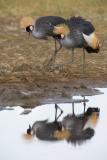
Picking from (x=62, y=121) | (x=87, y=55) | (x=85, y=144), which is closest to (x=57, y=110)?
(x=62, y=121)

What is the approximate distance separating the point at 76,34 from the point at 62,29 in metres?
0.33

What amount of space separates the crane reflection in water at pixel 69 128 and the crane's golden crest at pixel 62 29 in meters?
3.09

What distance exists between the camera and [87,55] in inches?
647

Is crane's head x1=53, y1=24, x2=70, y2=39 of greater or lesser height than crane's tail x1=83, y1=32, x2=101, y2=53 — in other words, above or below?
above

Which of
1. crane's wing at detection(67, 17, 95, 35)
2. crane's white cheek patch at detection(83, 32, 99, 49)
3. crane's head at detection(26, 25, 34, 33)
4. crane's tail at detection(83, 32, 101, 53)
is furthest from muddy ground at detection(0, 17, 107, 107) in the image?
crane's wing at detection(67, 17, 95, 35)

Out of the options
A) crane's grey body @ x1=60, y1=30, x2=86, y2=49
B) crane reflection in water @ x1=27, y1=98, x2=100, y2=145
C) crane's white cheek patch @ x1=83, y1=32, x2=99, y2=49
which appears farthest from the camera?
crane's white cheek patch @ x1=83, y1=32, x2=99, y2=49

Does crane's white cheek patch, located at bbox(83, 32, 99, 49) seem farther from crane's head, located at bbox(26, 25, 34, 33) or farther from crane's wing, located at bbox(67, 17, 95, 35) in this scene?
crane's head, located at bbox(26, 25, 34, 33)

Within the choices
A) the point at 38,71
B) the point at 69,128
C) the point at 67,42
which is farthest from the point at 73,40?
the point at 69,128

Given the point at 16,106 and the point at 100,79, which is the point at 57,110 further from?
the point at 100,79

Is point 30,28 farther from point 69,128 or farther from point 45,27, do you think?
point 69,128

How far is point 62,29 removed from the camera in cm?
1548

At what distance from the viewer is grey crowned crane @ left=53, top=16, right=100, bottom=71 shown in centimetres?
1534

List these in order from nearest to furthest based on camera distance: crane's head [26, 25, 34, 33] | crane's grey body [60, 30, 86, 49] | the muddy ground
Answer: the muddy ground < crane's grey body [60, 30, 86, 49] < crane's head [26, 25, 34, 33]

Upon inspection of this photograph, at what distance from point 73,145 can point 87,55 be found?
553cm
